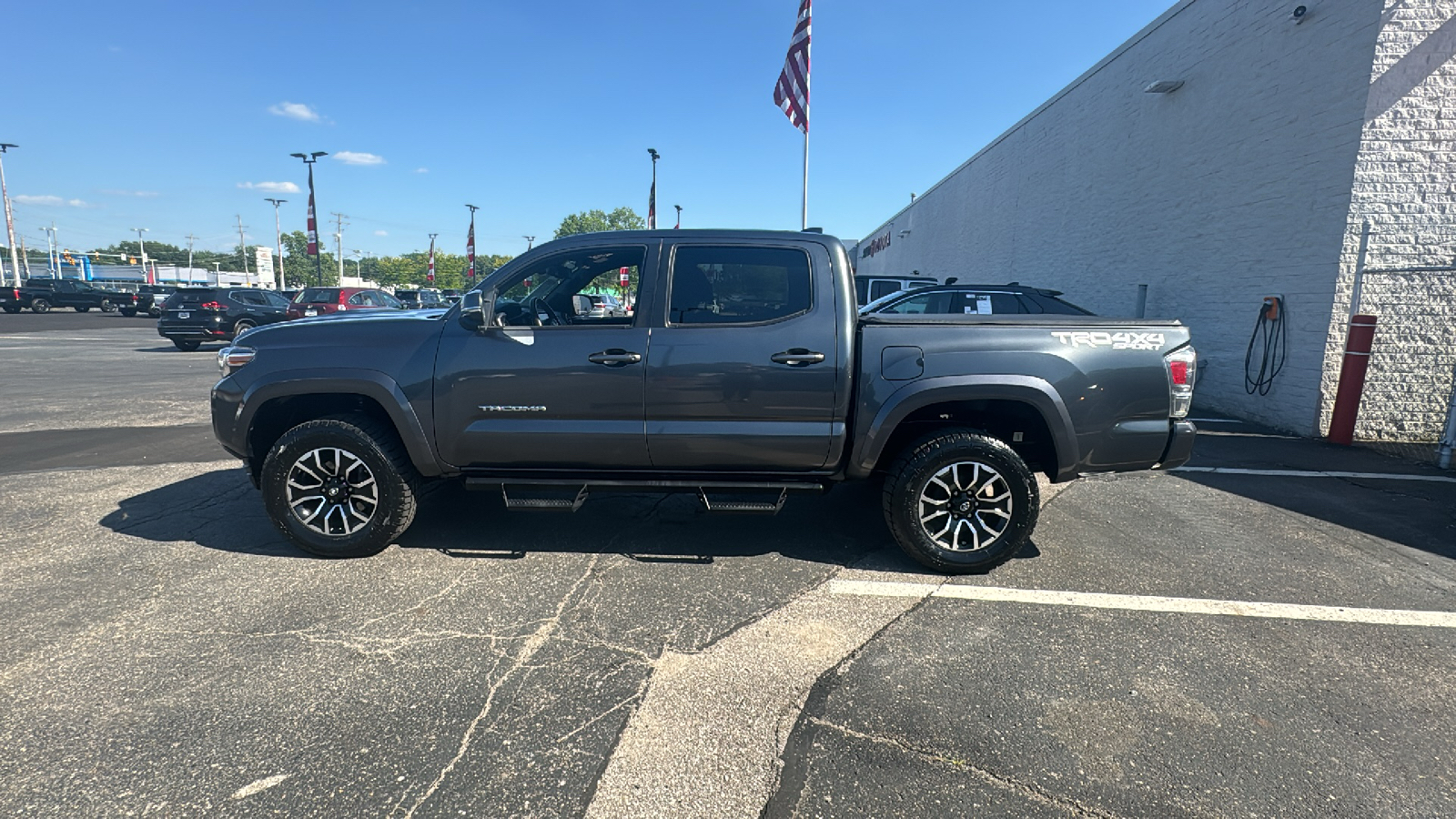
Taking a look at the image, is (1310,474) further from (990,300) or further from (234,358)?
(234,358)

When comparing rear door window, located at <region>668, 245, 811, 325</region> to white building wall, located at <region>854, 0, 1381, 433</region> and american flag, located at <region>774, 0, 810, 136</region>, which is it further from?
american flag, located at <region>774, 0, 810, 136</region>

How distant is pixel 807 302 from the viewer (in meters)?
3.84

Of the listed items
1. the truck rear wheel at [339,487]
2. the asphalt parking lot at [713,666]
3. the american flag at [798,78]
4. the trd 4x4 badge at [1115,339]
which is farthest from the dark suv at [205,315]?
the trd 4x4 badge at [1115,339]

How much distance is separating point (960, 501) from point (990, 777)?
181 cm

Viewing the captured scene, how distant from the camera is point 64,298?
119ft

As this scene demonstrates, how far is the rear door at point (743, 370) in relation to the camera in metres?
3.73

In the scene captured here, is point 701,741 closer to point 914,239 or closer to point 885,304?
point 885,304

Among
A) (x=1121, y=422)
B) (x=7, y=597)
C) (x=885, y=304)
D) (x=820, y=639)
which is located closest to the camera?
(x=820, y=639)

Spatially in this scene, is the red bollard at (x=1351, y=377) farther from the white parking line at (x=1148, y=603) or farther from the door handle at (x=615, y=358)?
the door handle at (x=615, y=358)

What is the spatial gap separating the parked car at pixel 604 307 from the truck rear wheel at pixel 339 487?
4.74 ft

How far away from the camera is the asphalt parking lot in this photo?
2.19 metres

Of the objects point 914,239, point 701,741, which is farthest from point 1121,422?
point 914,239

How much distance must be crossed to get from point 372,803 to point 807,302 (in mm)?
3000

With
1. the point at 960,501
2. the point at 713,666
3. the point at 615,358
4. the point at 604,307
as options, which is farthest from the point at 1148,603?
the point at 604,307
